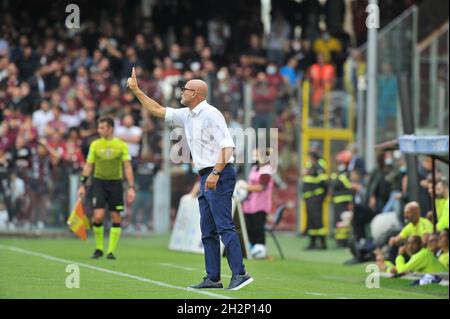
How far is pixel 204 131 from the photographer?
45.9 ft

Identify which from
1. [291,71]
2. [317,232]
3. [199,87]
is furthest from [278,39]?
[199,87]

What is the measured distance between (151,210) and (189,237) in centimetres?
514

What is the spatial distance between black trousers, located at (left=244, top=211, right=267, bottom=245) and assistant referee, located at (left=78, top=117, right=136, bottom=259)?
11.3ft

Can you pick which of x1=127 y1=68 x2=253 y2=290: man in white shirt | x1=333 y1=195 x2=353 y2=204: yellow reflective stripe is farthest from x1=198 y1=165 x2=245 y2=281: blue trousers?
x1=333 y1=195 x2=353 y2=204: yellow reflective stripe

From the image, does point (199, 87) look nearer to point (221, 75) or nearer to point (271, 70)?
point (221, 75)

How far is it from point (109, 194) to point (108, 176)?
0.94ft

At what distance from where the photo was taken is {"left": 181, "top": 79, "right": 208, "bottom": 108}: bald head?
14070 mm

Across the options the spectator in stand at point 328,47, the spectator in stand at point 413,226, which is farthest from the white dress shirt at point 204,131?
the spectator in stand at point 328,47

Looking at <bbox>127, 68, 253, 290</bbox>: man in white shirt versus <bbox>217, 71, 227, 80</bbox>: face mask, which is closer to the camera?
<bbox>127, 68, 253, 290</bbox>: man in white shirt

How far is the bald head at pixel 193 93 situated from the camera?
1407 centimetres

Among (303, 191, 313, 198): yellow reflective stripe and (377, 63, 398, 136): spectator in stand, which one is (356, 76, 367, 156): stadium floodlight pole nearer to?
(377, 63, 398, 136): spectator in stand

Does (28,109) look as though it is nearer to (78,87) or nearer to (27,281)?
(78,87)

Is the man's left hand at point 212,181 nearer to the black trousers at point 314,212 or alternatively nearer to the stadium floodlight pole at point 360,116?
the black trousers at point 314,212
